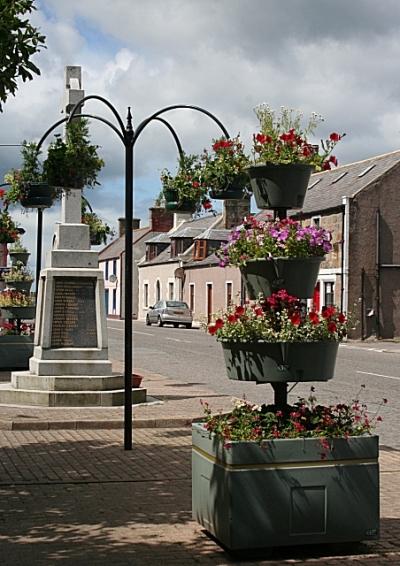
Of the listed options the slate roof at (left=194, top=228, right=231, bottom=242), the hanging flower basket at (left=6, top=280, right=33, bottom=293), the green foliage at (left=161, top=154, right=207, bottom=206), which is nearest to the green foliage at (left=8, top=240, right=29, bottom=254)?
the hanging flower basket at (left=6, top=280, right=33, bottom=293)

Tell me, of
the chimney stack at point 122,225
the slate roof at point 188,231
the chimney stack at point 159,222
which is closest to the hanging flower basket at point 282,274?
the slate roof at point 188,231

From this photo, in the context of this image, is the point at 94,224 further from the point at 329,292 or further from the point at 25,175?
the point at 329,292

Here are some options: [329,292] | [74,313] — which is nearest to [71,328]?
[74,313]

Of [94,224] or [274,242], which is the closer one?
[274,242]

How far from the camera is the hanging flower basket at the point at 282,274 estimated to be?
22.2ft

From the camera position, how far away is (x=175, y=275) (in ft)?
210

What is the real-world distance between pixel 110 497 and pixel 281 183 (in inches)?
127

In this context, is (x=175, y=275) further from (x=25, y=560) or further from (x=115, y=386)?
(x=25, y=560)

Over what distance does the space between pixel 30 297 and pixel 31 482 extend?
14.6 meters

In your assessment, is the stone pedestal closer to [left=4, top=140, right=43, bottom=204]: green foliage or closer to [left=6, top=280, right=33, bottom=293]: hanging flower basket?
[left=4, top=140, right=43, bottom=204]: green foliage

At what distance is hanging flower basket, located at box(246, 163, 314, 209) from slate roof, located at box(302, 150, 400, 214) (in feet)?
109

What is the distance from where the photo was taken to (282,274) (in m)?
6.79

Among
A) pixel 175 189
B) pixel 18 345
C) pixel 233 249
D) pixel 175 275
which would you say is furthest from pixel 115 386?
pixel 175 275

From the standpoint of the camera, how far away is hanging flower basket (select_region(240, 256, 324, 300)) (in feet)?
22.2
